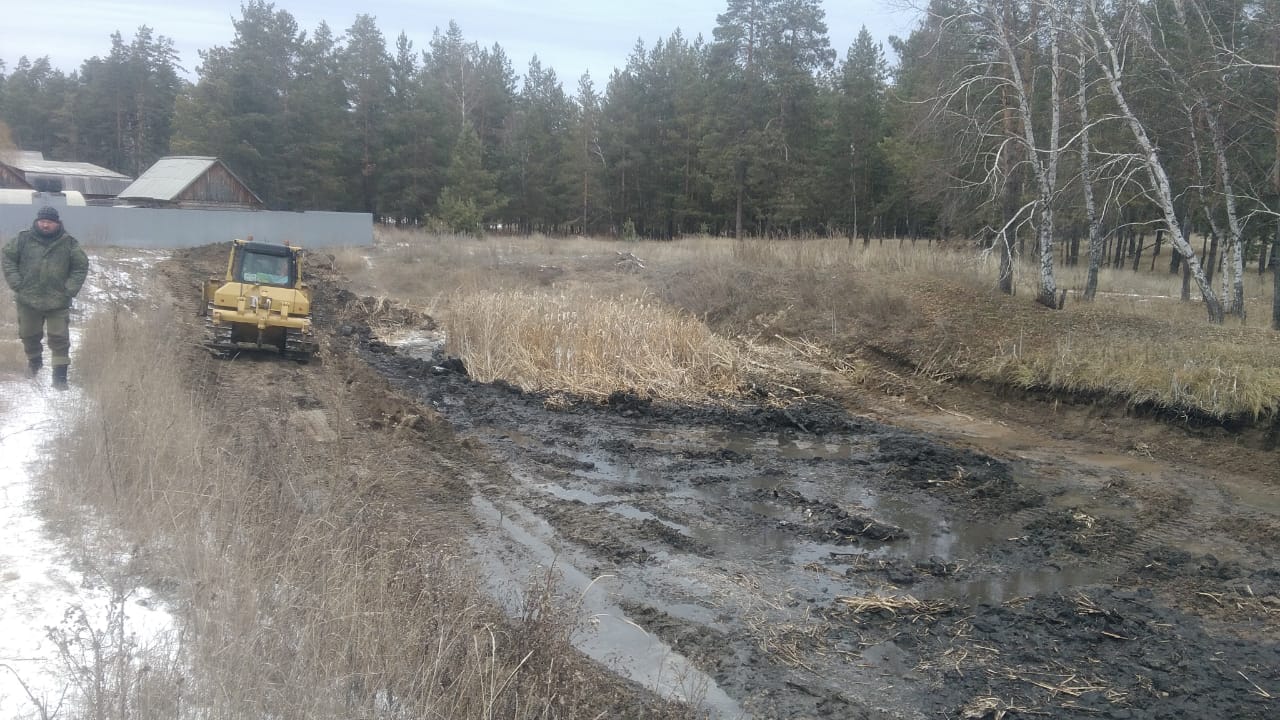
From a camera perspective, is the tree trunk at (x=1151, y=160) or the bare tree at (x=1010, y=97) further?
the bare tree at (x=1010, y=97)

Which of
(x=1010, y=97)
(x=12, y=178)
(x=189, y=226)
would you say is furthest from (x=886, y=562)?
(x=12, y=178)

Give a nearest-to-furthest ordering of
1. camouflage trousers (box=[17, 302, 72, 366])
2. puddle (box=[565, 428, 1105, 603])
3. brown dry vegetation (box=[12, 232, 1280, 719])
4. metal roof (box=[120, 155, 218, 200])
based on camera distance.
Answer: brown dry vegetation (box=[12, 232, 1280, 719]) < puddle (box=[565, 428, 1105, 603]) < camouflage trousers (box=[17, 302, 72, 366]) < metal roof (box=[120, 155, 218, 200])

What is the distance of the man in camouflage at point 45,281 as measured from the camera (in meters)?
9.21

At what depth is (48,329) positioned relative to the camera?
9195 millimetres

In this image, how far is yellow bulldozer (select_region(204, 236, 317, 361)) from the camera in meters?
13.6

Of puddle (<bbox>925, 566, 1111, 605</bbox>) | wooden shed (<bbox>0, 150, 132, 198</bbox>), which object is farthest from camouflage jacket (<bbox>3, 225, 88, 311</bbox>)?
wooden shed (<bbox>0, 150, 132, 198</bbox>)

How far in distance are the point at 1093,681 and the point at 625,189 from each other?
152ft

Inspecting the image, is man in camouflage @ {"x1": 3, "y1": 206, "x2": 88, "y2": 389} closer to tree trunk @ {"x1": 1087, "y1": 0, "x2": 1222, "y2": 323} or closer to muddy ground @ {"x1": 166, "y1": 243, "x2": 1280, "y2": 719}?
muddy ground @ {"x1": 166, "y1": 243, "x2": 1280, "y2": 719}

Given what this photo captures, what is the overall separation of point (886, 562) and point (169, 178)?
1585 inches

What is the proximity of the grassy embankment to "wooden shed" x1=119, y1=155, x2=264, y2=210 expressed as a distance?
2122 cm

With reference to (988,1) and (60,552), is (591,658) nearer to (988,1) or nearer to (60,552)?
(60,552)

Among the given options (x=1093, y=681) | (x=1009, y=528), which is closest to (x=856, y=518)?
(x=1009, y=528)

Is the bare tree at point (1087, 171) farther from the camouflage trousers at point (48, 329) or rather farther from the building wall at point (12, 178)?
the building wall at point (12, 178)

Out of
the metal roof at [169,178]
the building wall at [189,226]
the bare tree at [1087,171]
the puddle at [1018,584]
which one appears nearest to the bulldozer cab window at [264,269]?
the puddle at [1018,584]
